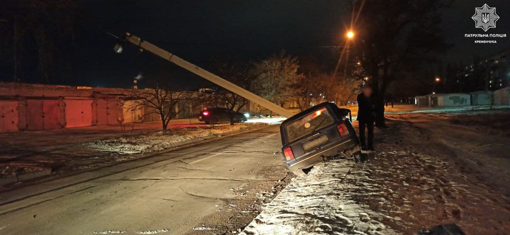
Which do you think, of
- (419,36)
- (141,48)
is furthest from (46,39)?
(419,36)

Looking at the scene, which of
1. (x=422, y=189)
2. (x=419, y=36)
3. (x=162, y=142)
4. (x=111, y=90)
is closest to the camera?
(x=422, y=189)

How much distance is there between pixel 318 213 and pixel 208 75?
9.01 metres

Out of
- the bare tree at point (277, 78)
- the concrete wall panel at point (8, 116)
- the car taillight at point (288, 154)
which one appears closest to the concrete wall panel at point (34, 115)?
the concrete wall panel at point (8, 116)

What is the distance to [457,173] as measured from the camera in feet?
23.1

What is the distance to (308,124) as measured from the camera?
7766 mm

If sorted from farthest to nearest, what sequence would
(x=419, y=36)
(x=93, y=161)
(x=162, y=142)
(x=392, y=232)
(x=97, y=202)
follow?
(x=419, y=36) < (x=162, y=142) < (x=93, y=161) < (x=97, y=202) < (x=392, y=232)

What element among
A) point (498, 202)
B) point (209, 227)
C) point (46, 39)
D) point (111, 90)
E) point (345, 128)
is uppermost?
point (46, 39)

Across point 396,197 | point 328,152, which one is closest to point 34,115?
point 328,152

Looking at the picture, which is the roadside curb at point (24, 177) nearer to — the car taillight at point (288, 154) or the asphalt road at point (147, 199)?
the asphalt road at point (147, 199)

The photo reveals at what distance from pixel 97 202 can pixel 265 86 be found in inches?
1610

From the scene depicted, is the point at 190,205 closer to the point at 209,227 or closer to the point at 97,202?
the point at 209,227

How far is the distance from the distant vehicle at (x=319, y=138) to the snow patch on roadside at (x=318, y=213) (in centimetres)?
61

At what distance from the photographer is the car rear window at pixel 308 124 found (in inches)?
297

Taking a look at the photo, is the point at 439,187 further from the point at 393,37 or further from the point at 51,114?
the point at 51,114
